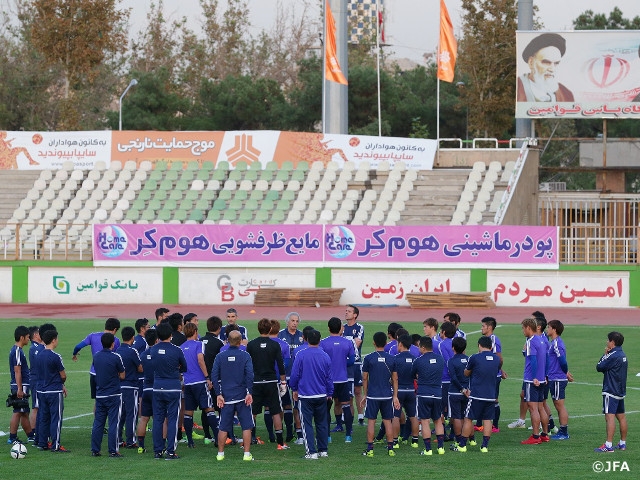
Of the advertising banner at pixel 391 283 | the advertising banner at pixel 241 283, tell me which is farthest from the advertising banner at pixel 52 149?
the advertising banner at pixel 391 283

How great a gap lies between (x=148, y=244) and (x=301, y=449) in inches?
1044

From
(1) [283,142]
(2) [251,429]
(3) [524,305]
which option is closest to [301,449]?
(2) [251,429]

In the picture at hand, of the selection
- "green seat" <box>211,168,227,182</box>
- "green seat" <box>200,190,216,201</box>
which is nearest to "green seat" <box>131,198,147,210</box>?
"green seat" <box>200,190,216,201</box>

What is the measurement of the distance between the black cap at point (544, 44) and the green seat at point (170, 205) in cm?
1621

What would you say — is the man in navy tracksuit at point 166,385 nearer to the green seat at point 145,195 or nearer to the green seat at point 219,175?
the green seat at point 145,195

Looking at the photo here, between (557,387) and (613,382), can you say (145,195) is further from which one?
(613,382)

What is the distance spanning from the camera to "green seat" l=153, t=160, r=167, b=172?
4994 centimetres

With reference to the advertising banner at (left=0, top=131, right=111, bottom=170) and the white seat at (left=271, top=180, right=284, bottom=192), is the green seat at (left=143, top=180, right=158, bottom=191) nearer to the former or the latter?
the advertising banner at (left=0, top=131, right=111, bottom=170)

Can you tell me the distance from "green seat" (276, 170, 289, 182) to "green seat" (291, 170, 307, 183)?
259 mm

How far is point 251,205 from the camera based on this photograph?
152 ft

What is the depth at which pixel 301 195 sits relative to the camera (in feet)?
152

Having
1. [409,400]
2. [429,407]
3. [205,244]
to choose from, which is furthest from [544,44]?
[429,407]

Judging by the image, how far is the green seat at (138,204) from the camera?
47.0 meters

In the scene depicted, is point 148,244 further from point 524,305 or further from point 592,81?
point 592,81
